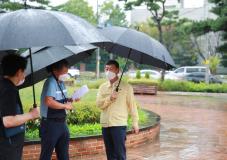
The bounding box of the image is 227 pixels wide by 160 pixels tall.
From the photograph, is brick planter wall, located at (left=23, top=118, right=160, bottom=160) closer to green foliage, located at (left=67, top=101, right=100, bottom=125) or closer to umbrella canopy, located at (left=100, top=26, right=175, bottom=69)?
green foliage, located at (left=67, top=101, right=100, bottom=125)

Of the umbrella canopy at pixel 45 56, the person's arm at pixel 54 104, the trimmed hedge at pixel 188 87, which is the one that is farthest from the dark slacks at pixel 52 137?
the trimmed hedge at pixel 188 87

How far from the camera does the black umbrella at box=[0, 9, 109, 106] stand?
158 inches

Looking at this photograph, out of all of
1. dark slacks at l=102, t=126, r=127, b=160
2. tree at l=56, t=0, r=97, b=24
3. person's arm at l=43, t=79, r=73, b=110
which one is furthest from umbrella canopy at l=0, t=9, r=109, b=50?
tree at l=56, t=0, r=97, b=24

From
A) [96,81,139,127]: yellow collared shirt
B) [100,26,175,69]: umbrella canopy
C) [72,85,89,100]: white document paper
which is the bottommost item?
[96,81,139,127]: yellow collared shirt

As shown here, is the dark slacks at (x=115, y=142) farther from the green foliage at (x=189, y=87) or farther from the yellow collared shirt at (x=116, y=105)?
the green foliage at (x=189, y=87)

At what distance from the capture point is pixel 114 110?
5680 mm

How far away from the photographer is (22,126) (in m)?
4.15

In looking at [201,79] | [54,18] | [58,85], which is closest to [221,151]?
[58,85]

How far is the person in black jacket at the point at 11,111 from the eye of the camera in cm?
390

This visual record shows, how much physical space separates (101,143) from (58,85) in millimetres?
2501

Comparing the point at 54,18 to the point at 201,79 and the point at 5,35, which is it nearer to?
the point at 5,35

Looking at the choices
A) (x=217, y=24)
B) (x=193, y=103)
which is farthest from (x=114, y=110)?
(x=217, y=24)

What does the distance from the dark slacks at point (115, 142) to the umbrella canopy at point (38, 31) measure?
1.58 m

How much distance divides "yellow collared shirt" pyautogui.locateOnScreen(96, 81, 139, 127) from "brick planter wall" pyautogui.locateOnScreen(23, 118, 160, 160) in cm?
144
